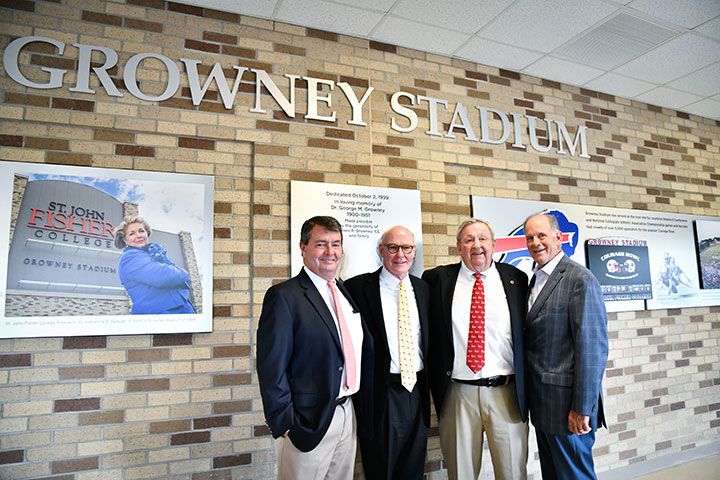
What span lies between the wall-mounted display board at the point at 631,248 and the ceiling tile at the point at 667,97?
3.76ft

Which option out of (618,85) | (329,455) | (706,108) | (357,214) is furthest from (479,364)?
(706,108)

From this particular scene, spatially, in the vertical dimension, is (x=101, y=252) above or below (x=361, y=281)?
above

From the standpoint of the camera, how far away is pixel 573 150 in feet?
13.8

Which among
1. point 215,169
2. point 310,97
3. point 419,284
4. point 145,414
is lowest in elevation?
point 145,414

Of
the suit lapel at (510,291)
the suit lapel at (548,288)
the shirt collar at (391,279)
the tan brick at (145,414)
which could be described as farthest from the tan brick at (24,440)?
the suit lapel at (548,288)

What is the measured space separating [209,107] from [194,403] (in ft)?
6.01

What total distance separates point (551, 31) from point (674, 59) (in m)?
1.30

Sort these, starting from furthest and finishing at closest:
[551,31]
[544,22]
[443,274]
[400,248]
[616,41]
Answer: [616,41]
[551,31]
[544,22]
[443,274]
[400,248]

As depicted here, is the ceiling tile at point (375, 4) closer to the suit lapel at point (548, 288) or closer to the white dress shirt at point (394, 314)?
the white dress shirt at point (394, 314)

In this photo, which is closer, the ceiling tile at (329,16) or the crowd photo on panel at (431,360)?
the crowd photo on panel at (431,360)

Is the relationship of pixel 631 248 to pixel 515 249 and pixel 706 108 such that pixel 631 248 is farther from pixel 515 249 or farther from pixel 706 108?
pixel 706 108

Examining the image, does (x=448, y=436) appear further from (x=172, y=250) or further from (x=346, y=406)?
(x=172, y=250)

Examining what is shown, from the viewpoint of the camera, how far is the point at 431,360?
2.75 metres

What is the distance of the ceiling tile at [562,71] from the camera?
3.91 metres
